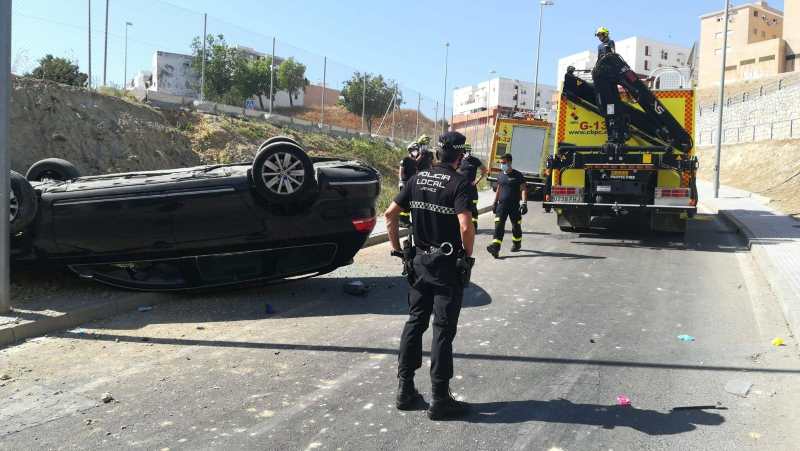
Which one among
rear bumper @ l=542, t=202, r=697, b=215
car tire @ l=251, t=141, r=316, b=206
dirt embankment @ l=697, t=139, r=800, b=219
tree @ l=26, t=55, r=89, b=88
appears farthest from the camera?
dirt embankment @ l=697, t=139, r=800, b=219

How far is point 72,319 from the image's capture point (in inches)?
230

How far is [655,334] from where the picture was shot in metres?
5.87

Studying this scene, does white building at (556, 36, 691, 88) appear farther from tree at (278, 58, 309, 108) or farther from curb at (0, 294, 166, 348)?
curb at (0, 294, 166, 348)

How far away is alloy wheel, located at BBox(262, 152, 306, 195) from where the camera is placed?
21.5 feet

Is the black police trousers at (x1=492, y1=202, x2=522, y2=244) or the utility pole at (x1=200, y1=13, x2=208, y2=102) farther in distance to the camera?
the utility pole at (x1=200, y1=13, x2=208, y2=102)

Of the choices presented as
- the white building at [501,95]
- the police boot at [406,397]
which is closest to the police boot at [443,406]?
the police boot at [406,397]

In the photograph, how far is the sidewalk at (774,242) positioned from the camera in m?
7.10

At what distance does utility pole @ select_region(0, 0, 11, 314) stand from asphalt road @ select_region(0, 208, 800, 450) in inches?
28.1

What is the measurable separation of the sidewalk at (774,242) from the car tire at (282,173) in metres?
4.90

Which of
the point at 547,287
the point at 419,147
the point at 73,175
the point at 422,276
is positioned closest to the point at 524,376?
the point at 422,276

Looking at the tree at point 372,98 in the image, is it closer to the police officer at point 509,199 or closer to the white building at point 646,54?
the police officer at point 509,199

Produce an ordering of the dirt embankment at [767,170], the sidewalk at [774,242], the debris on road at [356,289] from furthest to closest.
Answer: the dirt embankment at [767,170] < the debris on road at [356,289] < the sidewalk at [774,242]

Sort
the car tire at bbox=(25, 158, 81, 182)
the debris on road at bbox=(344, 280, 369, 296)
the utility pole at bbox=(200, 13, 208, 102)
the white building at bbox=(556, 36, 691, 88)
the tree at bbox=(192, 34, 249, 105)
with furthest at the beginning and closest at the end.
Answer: the white building at bbox=(556, 36, 691, 88) → the tree at bbox=(192, 34, 249, 105) → the utility pole at bbox=(200, 13, 208, 102) → the car tire at bbox=(25, 158, 81, 182) → the debris on road at bbox=(344, 280, 369, 296)

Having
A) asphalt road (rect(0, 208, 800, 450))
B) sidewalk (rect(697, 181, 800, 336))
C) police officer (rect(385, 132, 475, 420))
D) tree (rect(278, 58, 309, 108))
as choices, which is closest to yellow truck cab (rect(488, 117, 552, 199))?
sidewalk (rect(697, 181, 800, 336))
